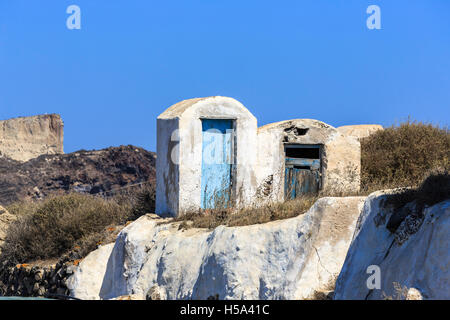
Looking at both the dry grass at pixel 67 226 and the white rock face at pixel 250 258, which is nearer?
the white rock face at pixel 250 258

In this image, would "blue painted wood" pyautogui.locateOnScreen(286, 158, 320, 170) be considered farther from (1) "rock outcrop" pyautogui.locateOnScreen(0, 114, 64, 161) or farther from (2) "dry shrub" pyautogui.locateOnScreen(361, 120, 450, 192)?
(1) "rock outcrop" pyautogui.locateOnScreen(0, 114, 64, 161)

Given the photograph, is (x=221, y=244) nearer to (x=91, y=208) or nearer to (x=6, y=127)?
(x=91, y=208)

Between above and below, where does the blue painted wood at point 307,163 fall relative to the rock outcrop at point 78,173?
above

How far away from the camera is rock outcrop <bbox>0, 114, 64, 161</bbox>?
43625 millimetres

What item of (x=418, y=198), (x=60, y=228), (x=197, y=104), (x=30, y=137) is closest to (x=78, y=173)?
(x=30, y=137)

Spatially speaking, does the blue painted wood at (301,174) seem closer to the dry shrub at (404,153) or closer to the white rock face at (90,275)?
the dry shrub at (404,153)

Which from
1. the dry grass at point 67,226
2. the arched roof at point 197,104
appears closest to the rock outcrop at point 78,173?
the dry grass at point 67,226

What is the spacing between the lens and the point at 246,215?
12.5m

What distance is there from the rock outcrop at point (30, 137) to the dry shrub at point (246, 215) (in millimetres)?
32031

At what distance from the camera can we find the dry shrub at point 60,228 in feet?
56.4

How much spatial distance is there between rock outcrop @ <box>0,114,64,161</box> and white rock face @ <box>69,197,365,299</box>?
32.1m

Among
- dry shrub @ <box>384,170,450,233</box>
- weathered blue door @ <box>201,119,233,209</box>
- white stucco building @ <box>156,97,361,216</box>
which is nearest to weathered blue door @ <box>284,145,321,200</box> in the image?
white stucco building @ <box>156,97,361,216</box>
